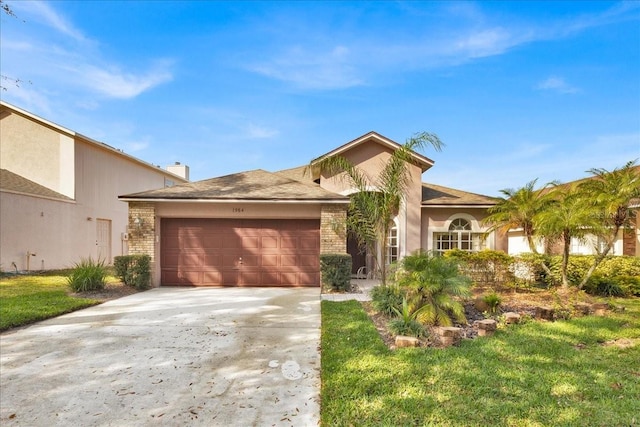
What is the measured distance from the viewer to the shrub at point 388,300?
7520 millimetres

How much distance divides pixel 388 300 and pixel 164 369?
4.80 m

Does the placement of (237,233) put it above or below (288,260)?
above

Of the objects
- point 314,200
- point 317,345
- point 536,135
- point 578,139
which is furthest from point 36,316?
point 578,139

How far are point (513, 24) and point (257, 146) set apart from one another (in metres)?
14.7

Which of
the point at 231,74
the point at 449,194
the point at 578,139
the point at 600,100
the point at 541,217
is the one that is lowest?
the point at 541,217

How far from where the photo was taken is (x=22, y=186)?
50.5 feet

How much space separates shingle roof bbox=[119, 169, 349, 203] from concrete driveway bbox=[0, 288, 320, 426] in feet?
14.6

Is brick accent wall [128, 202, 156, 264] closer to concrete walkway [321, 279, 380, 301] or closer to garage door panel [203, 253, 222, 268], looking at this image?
garage door panel [203, 253, 222, 268]

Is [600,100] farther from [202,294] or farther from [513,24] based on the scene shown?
[202,294]

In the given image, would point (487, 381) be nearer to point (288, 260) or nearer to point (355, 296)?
point (355, 296)

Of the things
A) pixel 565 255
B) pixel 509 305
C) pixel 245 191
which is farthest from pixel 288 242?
pixel 565 255

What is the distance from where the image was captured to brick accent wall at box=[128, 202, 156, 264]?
38.4ft

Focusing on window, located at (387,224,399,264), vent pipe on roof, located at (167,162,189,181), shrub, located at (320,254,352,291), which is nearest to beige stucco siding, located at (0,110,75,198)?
vent pipe on roof, located at (167,162,189,181)

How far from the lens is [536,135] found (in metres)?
16.2
